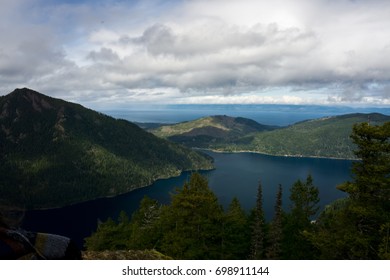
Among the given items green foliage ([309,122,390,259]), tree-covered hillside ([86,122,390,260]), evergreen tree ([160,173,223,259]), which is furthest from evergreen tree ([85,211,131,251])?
green foliage ([309,122,390,259])

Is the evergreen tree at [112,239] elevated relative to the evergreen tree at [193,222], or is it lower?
lower

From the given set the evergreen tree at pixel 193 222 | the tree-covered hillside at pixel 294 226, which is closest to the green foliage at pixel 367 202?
the tree-covered hillside at pixel 294 226

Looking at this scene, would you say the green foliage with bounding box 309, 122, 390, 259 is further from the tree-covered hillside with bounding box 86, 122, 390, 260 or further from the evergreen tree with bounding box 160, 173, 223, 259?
the evergreen tree with bounding box 160, 173, 223, 259

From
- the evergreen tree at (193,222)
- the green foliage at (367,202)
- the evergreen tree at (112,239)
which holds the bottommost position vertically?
the evergreen tree at (112,239)

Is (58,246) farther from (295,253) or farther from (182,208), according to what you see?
(295,253)

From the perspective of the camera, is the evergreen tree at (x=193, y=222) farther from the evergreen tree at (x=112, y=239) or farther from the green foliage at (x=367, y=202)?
the evergreen tree at (x=112, y=239)

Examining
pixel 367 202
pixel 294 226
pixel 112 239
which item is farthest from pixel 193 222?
pixel 112 239

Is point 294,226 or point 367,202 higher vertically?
point 367,202

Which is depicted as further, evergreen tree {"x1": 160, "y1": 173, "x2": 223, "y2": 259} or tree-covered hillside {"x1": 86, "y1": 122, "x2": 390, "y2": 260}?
evergreen tree {"x1": 160, "y1": 173, "x2": 223, "y2": 259}

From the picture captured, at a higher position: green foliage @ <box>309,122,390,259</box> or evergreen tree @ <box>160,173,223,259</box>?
green foliage @ <box>309,122,390,259</box>

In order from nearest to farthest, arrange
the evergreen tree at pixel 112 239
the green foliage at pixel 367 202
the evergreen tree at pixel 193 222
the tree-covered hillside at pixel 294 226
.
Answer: the green foliage at pixel 367 202 → the tree-covered hillside at pixel 294 226 → the evergreen tree at pixel 193 222 → the evergreen tree at pixel 112 239

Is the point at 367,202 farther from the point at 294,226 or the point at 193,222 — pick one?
the point at 294,226
